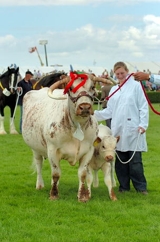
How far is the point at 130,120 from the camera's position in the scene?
349 inches

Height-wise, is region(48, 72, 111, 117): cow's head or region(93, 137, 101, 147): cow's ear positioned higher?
region(48, 72, 111, 117): cow's head

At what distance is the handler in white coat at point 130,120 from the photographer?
8.81 meters

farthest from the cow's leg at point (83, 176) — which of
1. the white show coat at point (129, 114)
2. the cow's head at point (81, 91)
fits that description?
the cow's head at point (81, 91)

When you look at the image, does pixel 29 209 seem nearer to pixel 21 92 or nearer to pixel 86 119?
pixel 86 119

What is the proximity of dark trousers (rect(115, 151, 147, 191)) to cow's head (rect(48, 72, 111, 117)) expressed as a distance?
1.70 m

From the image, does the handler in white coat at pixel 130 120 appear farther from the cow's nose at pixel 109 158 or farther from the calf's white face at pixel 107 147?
the cow's nose at pixel 109 158

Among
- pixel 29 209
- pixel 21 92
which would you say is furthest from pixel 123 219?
pixel 21 92

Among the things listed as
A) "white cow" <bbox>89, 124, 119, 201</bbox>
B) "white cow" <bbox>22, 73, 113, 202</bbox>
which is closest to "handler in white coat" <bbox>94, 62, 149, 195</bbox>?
"white cow" <bbox>89, 124, 119, 201</bbox>

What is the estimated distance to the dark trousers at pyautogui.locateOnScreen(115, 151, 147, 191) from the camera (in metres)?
9.07

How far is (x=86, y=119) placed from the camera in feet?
26.6

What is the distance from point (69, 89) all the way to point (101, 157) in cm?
160

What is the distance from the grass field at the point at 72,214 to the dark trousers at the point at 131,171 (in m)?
0.16

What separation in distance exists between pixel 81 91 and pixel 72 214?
1740mm

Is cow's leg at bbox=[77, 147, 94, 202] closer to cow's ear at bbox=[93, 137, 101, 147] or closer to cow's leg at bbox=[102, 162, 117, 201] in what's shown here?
cow's ear at bbox=[93, 137, 101, 147]
